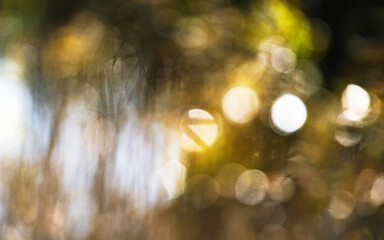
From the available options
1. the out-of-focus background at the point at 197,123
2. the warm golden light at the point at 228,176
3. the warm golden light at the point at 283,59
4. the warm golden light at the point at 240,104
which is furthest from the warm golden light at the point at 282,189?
the warm golden light at the point at 283,59

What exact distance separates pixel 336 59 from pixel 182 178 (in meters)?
0.64

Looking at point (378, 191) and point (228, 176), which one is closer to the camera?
point (378, 191)

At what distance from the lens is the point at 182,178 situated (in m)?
2.09

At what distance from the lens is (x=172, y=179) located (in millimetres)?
2066

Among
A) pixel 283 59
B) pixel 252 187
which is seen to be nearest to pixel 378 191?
pixel 252 187

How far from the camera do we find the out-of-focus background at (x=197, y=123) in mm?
2010

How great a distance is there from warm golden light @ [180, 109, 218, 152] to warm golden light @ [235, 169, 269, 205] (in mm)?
169

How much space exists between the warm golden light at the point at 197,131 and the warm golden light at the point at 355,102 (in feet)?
1.42

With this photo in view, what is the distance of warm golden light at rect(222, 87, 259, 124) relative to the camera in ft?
7.16

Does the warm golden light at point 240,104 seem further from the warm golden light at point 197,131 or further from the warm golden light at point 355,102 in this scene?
the warm golden light at point 355,102

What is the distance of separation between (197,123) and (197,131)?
0.09 ft

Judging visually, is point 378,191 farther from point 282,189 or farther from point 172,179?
point 172,179

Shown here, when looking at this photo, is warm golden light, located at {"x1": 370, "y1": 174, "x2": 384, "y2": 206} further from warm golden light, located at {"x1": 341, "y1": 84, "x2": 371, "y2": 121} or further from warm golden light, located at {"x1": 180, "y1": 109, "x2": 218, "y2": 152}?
warm golden light, located at {"x1": 180, "y1": 109, "x2": 218, "y2": 152}

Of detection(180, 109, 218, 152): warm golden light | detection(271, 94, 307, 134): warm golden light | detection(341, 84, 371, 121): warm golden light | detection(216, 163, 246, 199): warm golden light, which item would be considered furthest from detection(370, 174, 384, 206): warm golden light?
detection(180, 109, 218, 152): warm golden light
